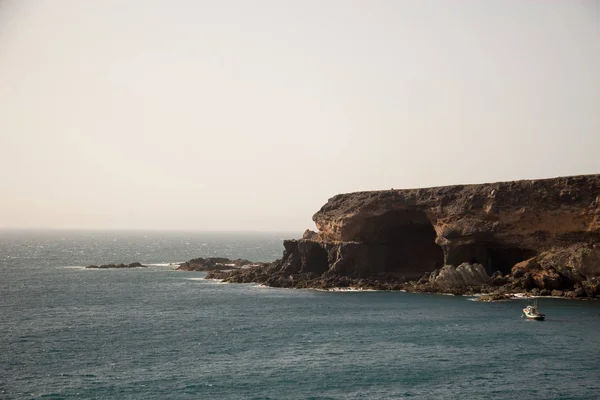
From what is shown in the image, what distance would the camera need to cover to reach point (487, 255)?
72250mm

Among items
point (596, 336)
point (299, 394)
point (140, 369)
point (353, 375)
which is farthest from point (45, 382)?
point (596, 336)

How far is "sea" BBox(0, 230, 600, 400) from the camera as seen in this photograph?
3288cm

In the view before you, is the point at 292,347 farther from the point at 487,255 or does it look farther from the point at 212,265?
the point at 212,265

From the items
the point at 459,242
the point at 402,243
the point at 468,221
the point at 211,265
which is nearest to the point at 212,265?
the point at 211,265

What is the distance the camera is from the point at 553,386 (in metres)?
33.4

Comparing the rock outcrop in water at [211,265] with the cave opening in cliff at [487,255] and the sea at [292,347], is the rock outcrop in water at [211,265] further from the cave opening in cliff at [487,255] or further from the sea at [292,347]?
the cave opening in cliff at [487,255]

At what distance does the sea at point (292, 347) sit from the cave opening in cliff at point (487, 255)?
790 cm

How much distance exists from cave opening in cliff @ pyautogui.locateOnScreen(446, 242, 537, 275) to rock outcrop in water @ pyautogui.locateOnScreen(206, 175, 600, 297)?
0.38 ft

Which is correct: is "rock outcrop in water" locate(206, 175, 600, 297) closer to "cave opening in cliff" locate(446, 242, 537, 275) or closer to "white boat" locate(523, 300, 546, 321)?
"cave opening in cliff" locate(446, 242, 537, 275)

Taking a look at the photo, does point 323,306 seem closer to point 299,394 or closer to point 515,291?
point 515,291

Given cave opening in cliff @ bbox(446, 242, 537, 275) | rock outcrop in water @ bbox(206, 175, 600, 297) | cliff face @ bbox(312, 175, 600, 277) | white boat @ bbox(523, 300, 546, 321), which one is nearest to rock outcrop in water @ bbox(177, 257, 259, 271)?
rock outcrop in water @ bbox(206, 175, 600, 297)

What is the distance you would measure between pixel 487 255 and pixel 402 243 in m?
14.6

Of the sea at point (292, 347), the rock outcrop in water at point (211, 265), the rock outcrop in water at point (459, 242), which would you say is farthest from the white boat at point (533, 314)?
the rock outcrop in water at point (211, 265)

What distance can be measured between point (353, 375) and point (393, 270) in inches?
1891
